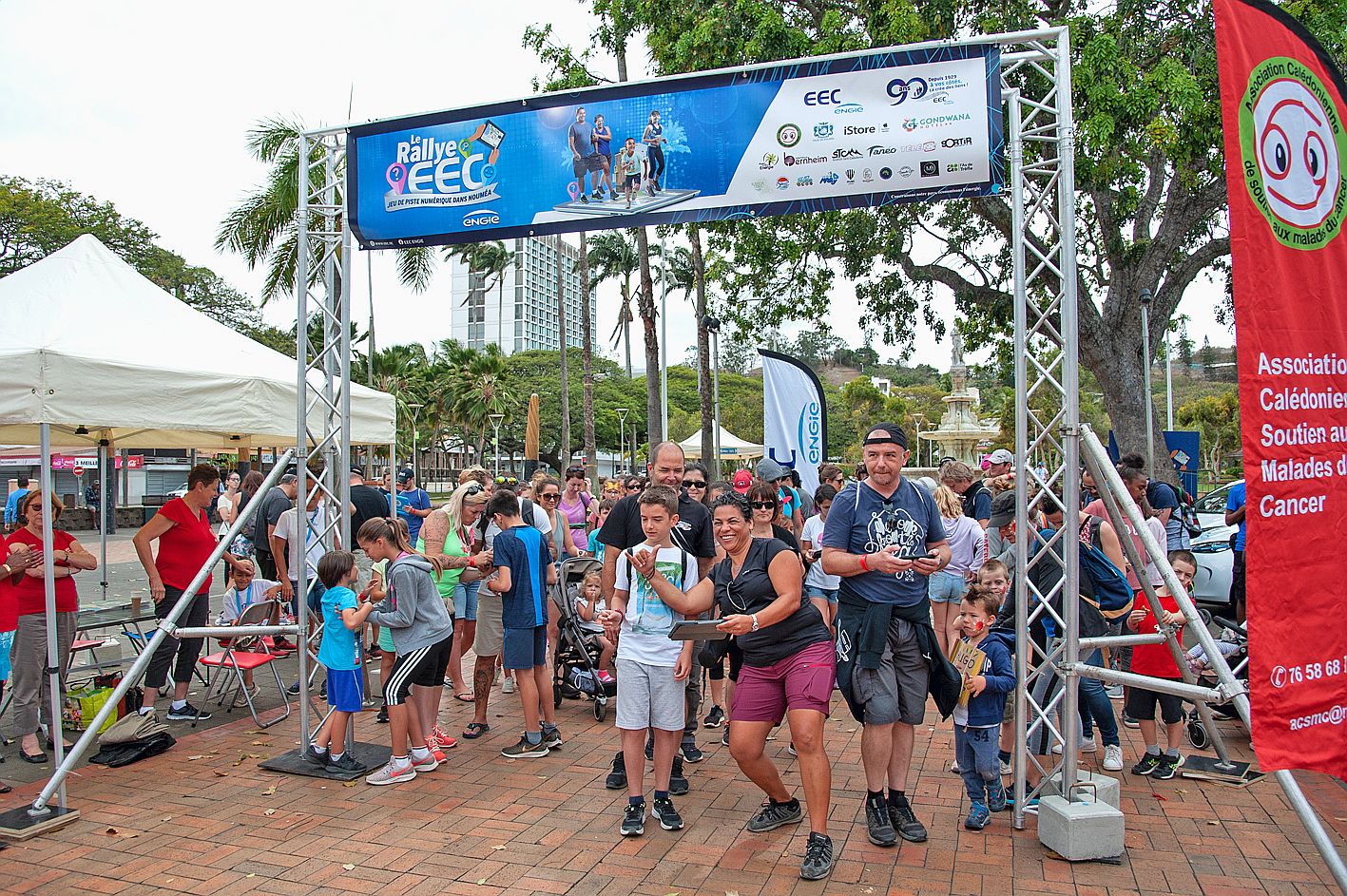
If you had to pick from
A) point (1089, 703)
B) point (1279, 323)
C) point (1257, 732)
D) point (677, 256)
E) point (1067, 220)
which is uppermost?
point (677, 256)

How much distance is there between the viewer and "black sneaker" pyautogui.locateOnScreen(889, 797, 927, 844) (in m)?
4.47

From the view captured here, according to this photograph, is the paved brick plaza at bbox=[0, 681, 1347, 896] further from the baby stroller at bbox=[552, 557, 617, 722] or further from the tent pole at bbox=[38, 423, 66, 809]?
the baby stroller at bbox=[552, 557, 617, 722]

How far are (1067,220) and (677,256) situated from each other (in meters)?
28.4

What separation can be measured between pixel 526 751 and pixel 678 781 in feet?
4.00

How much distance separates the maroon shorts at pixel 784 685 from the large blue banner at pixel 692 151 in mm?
2750

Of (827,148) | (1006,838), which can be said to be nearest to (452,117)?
(827,148)

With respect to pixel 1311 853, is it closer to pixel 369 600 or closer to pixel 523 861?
pixel 523 861

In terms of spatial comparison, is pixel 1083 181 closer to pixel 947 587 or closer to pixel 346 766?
pixel 947 587

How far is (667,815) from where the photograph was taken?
4672mm

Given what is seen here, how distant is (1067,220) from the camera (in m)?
4.63

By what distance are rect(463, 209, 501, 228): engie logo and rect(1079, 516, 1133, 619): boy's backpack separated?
4.33m

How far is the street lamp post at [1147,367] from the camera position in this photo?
14.0 m

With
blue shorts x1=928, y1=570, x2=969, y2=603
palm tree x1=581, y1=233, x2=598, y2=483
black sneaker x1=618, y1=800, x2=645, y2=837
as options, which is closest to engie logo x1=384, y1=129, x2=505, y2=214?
black sneaker x1=618, y1=800, x2=645, y2=837

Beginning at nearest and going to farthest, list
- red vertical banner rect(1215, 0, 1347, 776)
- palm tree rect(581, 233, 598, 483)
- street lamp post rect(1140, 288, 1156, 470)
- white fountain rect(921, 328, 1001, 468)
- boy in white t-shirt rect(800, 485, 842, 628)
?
red vertical banner rect(1215, 0, 1347, 776) → boy in white t-shirt rect(800, 485, 842, 628) → street lamp post rect(1140, 288, 1156, 470) → palm tree rect(581, 233, 598, 483) → white fountain rect(921, 328, 1001, 468)
